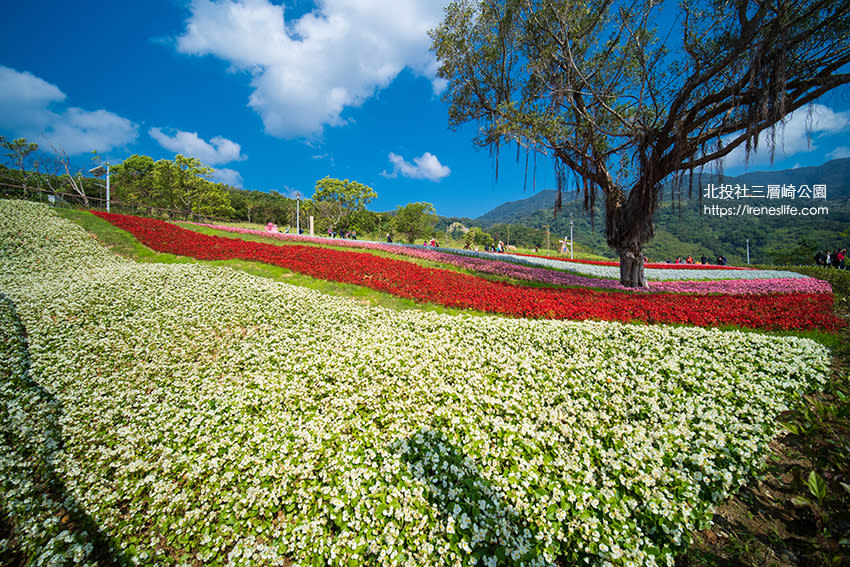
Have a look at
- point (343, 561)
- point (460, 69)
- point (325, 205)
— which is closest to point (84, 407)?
point (343, 561)

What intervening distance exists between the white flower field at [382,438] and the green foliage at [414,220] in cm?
6037

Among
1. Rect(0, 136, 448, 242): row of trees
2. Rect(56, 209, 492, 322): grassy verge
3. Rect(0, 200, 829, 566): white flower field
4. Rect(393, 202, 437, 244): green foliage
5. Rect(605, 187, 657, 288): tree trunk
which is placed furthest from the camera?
Rect(393, 202, 437, 244): green foliage

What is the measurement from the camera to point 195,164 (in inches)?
2125

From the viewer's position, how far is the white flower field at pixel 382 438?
3.14 meters

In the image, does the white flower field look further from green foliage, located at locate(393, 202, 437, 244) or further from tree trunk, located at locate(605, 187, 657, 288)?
green foliage, located at locate(393, 202, 437, 244)

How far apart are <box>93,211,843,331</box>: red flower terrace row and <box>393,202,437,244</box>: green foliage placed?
52.1m

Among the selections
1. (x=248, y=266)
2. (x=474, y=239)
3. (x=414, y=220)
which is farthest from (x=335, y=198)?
(x=248, y=266)

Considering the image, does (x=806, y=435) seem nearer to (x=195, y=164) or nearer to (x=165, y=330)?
(x=165, y=330)

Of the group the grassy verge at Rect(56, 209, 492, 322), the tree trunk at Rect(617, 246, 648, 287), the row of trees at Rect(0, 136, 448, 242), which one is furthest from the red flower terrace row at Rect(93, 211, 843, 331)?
the row of trees at Rect(0, 136, 448, 242)

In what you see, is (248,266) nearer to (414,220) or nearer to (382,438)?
(382,438)

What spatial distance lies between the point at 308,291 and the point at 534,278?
9931 mm

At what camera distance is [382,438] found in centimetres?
413

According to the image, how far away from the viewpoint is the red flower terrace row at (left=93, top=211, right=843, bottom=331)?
8297mm

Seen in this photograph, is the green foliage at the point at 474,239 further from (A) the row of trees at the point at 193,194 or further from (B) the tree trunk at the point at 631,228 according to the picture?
(B) the tree trunk at the point at 631,228
